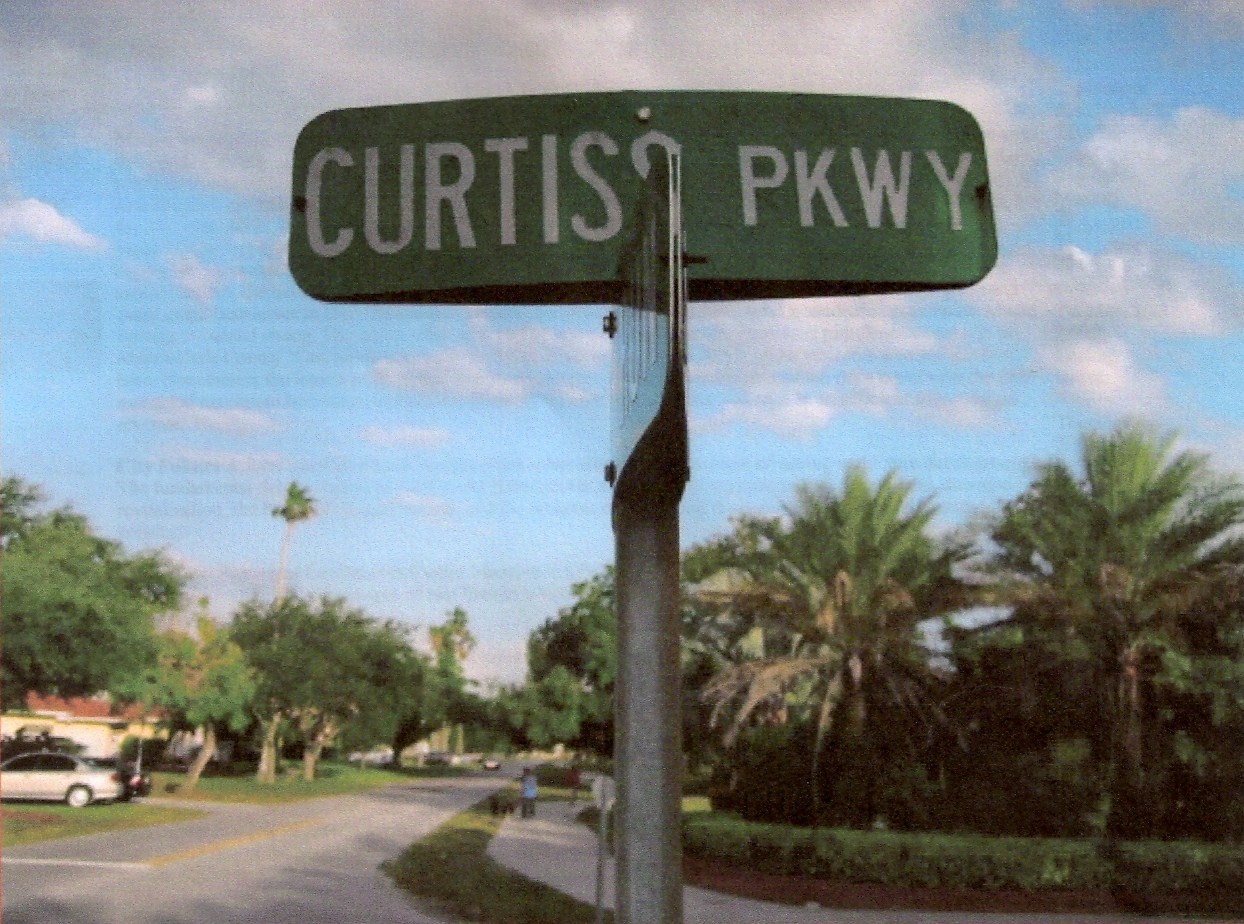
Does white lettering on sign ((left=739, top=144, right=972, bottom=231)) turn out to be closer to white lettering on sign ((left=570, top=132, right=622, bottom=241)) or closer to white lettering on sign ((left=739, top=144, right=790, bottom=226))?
white lettering on sign ((left=739, top=144, right=790, bottom=226))

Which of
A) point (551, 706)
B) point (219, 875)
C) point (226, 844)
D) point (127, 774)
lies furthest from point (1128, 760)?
point (551, 706)

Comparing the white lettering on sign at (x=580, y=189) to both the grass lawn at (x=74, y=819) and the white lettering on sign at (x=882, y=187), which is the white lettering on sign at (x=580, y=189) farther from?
the grass lawn at (x=74, y=819)

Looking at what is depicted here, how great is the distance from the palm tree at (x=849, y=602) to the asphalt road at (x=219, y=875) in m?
5.81

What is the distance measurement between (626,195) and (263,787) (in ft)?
166

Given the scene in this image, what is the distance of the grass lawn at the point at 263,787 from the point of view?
4296 cm

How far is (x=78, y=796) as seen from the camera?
33.9 metres

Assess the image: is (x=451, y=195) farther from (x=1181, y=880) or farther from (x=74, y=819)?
(x=74, y=819)

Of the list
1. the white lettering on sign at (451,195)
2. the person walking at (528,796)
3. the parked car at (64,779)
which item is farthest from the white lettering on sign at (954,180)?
the parked car at (64,779)

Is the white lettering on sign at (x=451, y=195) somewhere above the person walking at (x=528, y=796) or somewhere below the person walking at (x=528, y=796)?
above

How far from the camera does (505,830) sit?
95.9 ft

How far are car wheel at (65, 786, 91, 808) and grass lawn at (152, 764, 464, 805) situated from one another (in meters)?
7.32

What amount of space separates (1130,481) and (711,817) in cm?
813

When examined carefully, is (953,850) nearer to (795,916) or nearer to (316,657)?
(795,916)

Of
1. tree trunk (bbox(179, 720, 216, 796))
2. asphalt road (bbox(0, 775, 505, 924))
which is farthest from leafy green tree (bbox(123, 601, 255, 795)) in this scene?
asphalt road (bbox(0, 775, 505, 924))
